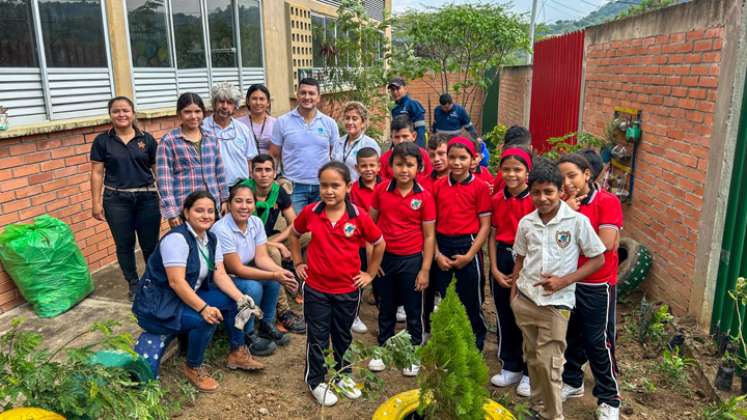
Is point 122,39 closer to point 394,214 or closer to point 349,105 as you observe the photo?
point 349,105

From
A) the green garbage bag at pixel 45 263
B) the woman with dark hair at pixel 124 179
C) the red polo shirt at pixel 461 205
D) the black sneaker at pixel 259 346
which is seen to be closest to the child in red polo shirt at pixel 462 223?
the red polo shirt at pixel 461 205

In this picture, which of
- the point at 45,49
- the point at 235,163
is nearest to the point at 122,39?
the point at 45,49

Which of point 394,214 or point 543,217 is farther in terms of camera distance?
point 394,214

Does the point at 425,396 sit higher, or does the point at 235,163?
the point at 235,163

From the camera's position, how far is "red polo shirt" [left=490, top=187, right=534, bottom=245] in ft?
10.8

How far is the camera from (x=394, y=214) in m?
3.59

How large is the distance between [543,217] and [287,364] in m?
2.09

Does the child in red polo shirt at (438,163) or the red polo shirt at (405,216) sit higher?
the child in red polo shirt at (438,163)

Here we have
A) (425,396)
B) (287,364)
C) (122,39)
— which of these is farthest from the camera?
(122,39)

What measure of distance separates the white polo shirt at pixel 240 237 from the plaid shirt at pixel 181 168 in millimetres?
458

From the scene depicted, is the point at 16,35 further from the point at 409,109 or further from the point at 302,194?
the point at 409,109

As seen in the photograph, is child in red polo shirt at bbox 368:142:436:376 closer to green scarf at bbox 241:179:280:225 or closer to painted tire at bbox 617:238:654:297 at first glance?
green scarf at bbox 241:179:280:225

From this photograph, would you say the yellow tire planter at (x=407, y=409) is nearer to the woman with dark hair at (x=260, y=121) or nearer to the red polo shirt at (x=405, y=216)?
the red polo shirt at (x=405, y=216)

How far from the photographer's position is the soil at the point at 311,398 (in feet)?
10.8
